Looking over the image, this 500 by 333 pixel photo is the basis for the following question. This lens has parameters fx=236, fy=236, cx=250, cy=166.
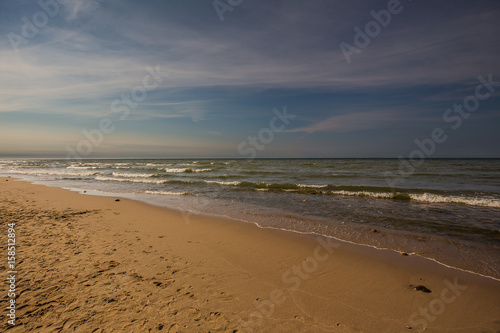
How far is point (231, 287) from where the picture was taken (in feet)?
13.3

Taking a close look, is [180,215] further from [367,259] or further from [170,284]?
[367,259]

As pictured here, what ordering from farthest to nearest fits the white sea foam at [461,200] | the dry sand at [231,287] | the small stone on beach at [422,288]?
the white sea foam at [461,200] < the small stone on beach at [422,288] < the dry sand at [231,287]

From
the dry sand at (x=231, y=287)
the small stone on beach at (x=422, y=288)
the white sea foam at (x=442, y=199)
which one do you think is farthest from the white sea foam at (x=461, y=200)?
the small stone on beach at (x=422, y=288)

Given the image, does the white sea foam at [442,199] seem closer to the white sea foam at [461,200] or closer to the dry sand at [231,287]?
the white sea foam at [461,200]

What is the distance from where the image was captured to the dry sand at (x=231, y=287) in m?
3.17

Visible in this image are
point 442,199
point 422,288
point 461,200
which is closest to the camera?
point 422,288

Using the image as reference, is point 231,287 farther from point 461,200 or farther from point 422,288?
point 461,200

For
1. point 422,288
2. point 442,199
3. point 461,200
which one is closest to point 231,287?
point 422,288

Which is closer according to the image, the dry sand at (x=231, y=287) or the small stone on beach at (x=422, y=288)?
the dry sand at (x=231, y=287)

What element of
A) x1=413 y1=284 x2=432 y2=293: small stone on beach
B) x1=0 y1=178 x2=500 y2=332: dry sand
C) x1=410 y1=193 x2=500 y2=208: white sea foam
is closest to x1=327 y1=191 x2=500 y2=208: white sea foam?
x1=410 y1=193 x2=500 y2=208: white sea foam

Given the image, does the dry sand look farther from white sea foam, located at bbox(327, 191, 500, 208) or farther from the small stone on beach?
white sea foam, located at bbox(327, 191, 500, 208)

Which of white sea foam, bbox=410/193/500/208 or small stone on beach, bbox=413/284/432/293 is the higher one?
white sea foam, bbox=410/193/500/208

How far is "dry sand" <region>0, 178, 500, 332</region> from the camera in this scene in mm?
3172

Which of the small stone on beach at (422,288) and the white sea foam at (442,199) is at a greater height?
the white sea foam at (442,199)
